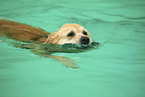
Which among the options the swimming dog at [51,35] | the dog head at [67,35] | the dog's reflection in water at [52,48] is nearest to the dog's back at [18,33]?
the swimming dog at [51,35]

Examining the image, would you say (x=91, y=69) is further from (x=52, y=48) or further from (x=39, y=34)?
(x=39, y=34)

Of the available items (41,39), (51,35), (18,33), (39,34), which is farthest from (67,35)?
(18,33)

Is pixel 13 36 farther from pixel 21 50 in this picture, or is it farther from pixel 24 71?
pixel 24 71

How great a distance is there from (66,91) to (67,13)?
8.21 m

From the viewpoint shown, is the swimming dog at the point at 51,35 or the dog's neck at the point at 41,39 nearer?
the swimming dog at the point at 51,35

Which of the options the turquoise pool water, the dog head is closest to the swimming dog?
the dog head

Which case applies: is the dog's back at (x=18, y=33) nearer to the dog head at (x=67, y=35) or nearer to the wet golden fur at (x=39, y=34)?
the wet golden fur at (x=39, y=34)

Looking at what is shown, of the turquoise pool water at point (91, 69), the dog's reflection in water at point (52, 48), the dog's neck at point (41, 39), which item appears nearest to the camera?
the turquoise pool water at point (91, 69)

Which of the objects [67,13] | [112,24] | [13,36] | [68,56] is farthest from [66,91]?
[67,13]

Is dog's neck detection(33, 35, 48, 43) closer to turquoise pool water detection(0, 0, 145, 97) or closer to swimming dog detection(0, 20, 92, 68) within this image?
swimming dog detection(0, 20, 92, 68)

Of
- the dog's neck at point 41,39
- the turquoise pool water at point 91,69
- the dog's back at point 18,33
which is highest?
the dog's back at point 18,33

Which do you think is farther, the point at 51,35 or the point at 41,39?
the point at 41,39

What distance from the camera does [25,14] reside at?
10508 mm

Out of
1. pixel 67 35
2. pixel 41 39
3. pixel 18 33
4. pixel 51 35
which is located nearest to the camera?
pixel 67 35
